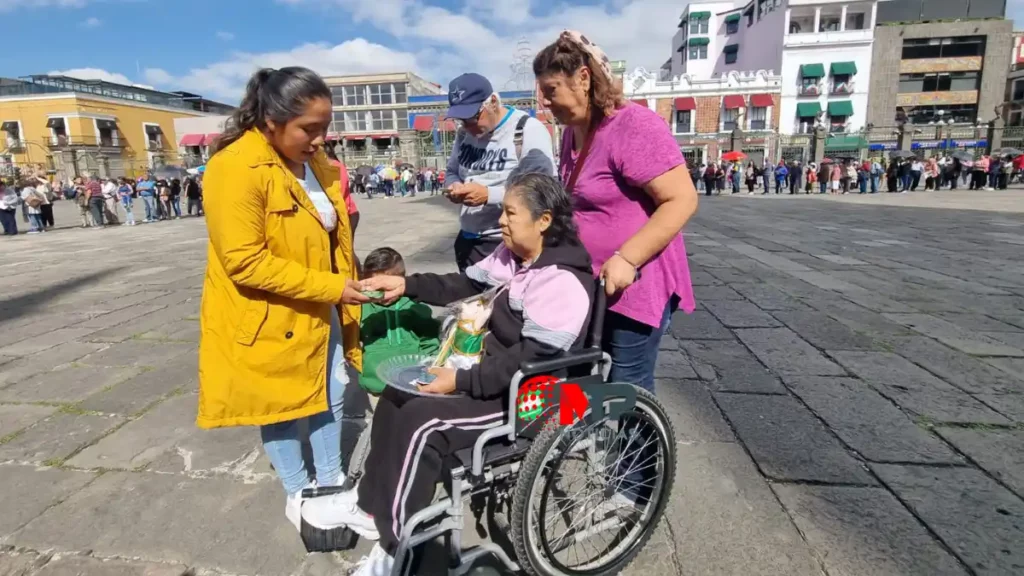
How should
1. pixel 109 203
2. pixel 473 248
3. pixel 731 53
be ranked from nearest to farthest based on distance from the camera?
1. pixel 473 248
2. pixel 109 203
3. pixel 731 53

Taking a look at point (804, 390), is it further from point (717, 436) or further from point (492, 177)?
point (492, 177)

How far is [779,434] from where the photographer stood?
2.67 m

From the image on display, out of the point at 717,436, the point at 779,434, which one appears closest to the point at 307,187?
the point at 717,436

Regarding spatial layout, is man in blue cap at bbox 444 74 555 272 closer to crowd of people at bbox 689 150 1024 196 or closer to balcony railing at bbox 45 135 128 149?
crowd of people at bbox 689 150 1024 196

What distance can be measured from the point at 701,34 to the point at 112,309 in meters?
51.7

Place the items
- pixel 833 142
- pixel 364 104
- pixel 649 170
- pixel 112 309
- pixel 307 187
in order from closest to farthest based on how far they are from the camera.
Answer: pixel 649 170, pixel 307 187, pixel 112 309, pixel 833 142, pixel 364 104

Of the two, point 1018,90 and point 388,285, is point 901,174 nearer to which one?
point 388,285

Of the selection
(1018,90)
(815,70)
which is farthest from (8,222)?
(1018,90)

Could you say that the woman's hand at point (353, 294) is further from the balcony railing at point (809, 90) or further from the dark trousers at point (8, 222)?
the balcony railing at point (809, 90)

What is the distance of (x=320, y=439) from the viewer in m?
2.06

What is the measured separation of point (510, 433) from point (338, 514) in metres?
0.75

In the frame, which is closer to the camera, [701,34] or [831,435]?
[831,435]

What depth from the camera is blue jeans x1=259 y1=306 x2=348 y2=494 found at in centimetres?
196

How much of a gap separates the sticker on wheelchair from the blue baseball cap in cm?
145
